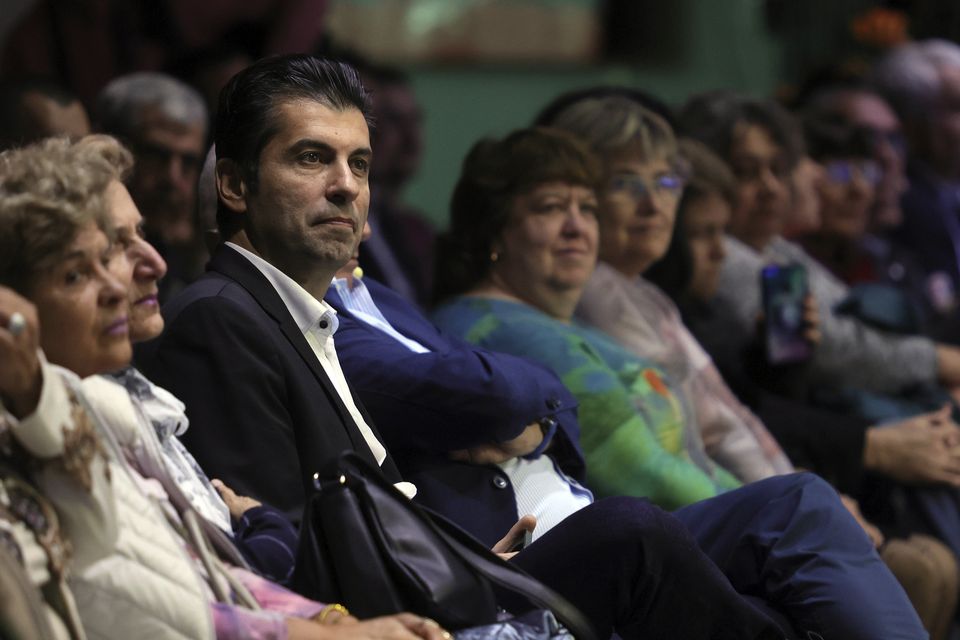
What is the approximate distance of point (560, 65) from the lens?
7.95 metres

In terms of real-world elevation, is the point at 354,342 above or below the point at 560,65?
above

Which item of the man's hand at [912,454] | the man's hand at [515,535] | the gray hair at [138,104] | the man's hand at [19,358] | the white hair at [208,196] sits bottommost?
the man's hand at [912,454]

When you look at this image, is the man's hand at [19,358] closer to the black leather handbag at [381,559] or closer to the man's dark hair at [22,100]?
the black leather handbag at [381,559]

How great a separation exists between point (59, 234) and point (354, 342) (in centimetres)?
96

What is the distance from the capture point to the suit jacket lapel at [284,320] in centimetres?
279

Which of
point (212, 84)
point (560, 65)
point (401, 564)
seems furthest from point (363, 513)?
point (560, 65)

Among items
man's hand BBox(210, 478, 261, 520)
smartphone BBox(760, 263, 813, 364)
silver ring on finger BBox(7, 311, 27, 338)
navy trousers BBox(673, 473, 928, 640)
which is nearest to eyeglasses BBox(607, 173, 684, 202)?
smartphone BBox(760, 263, 813, 364)

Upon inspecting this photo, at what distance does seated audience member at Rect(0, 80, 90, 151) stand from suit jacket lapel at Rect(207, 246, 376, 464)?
4.94ft

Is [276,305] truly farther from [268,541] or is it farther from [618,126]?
[618,126]

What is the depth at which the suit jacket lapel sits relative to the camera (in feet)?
9.16

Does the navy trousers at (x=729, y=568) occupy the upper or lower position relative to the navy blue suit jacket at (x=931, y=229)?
upper

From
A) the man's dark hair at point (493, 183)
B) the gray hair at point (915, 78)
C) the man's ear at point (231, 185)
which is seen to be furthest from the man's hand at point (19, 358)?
the gray hair at point (915, 78)

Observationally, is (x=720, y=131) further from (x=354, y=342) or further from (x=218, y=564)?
(x=218, y=564)

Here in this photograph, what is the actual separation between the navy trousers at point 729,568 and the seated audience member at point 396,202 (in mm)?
1947
